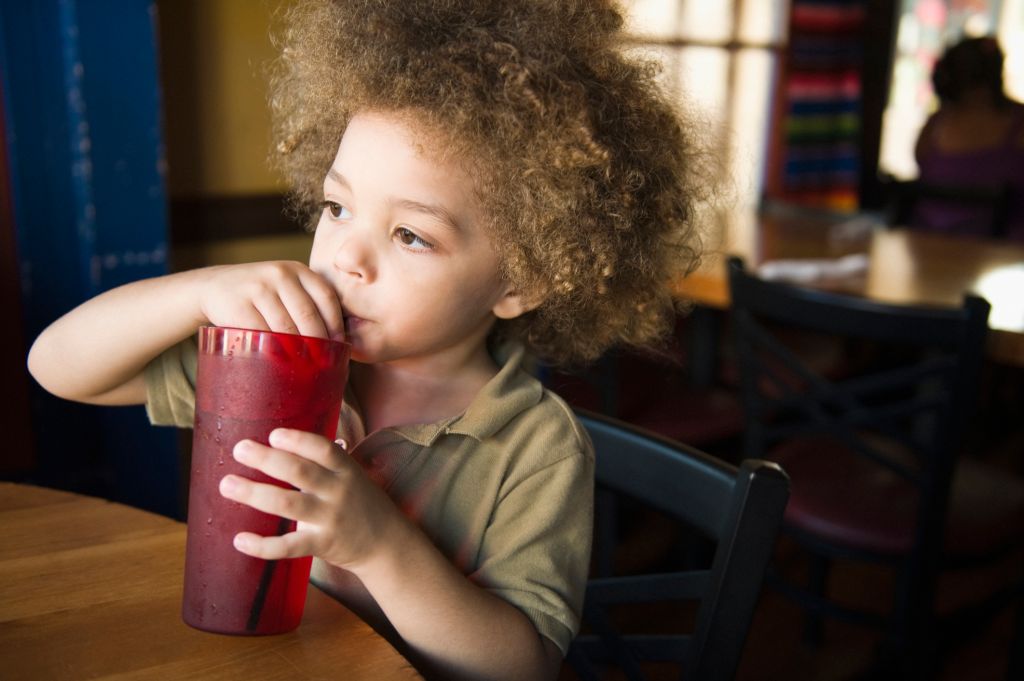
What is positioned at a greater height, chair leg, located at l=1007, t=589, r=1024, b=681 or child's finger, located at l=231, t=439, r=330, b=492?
child's finger, located at l=231, t=439, r=330, b=492

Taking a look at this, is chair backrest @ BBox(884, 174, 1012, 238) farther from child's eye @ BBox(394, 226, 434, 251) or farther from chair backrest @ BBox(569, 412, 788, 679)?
child's eye @ BBox(394, 226, 434, 251)

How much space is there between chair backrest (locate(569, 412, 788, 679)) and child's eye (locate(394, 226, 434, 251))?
336 mm

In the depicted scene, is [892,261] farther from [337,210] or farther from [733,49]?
[733,49]

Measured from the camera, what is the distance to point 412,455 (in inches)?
37.9

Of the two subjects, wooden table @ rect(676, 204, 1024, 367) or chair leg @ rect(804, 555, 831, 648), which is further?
chair leg @ rect(804, 555, 831, 648)

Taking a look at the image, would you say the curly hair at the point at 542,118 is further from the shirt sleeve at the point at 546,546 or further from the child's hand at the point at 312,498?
the child's hand at the point at 312,498

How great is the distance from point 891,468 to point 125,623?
143 cm

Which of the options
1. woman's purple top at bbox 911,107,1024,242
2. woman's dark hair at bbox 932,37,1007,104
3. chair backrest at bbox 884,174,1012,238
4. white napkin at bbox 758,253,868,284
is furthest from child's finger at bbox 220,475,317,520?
woman's dark hair at bbox 932,37,1007,104

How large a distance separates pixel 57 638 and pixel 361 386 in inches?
16.2

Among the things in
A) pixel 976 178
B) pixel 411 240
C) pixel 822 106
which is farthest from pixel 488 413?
→ pixel 822 106

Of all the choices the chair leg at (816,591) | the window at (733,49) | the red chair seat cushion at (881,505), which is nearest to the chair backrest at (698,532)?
the red chair seat cushion at (881,505)

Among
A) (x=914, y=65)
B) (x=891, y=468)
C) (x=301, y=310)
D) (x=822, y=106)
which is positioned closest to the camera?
(x=301, y=310)

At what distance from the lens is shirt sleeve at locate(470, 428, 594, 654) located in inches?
34.3

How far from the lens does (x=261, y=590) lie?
28.1 inches
